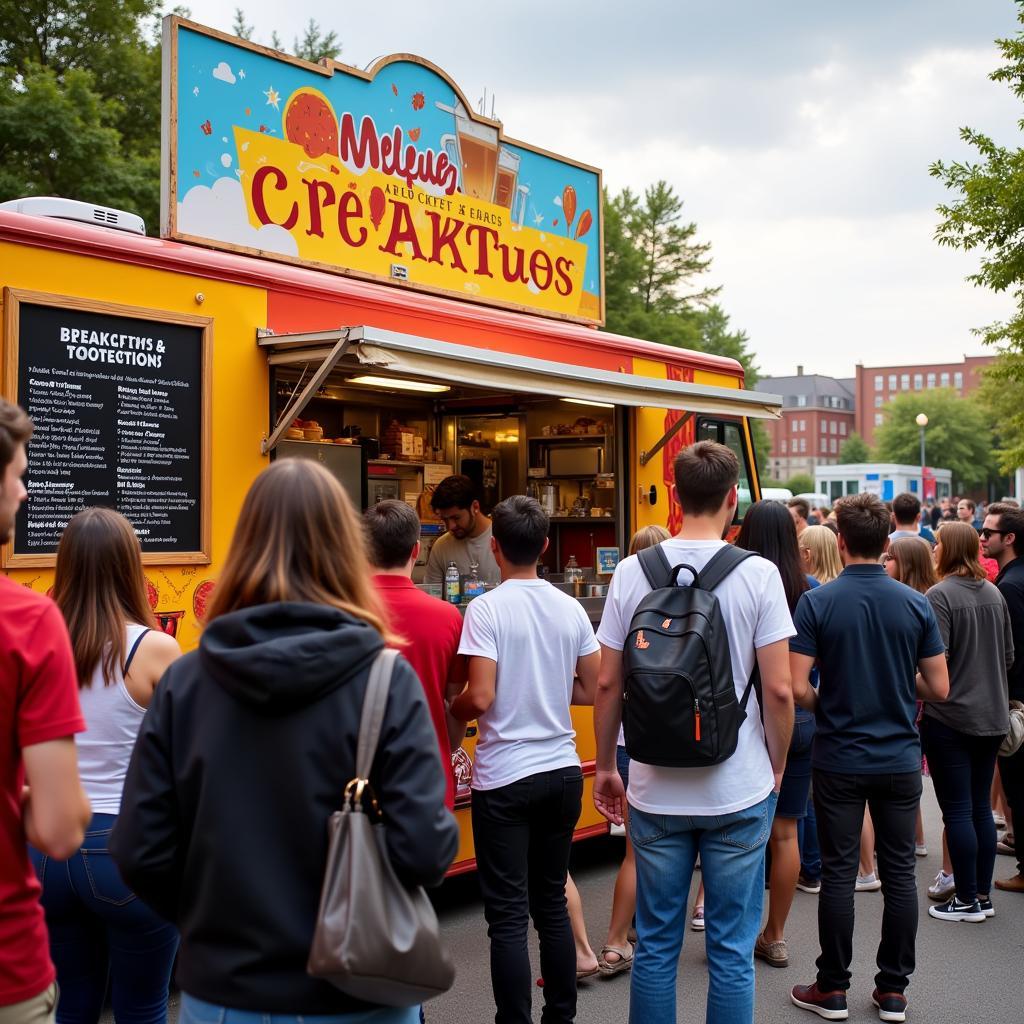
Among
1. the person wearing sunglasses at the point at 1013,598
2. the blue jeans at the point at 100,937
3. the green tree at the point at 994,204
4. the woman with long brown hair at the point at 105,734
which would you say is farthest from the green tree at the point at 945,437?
the blue jeans at the point at 100,937

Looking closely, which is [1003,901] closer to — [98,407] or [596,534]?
[596,534]

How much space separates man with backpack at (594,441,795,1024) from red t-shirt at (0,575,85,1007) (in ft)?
5.80

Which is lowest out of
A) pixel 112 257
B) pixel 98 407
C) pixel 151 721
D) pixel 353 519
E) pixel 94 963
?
pixel 94 963

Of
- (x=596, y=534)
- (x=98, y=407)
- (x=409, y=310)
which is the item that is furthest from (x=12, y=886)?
(x=596, y=534)

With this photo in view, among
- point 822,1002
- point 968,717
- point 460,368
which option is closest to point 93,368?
point 460,368

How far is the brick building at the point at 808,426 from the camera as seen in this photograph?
4412 inches

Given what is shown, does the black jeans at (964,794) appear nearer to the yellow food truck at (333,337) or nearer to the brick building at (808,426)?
the yellow food truck at (333,337)

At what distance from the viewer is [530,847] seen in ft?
13.0

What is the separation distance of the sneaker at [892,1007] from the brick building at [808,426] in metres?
107

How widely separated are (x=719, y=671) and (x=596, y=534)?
4859mm

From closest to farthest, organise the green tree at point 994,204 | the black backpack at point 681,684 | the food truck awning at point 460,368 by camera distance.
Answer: the black backpack at point 681,684, the food truck awning at point 460,368, the green tree at point 994,204

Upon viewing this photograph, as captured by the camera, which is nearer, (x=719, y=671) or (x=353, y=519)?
(x=353, y=519)

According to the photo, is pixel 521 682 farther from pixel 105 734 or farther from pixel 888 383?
pixel 888 383

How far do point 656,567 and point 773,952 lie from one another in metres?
2.43
